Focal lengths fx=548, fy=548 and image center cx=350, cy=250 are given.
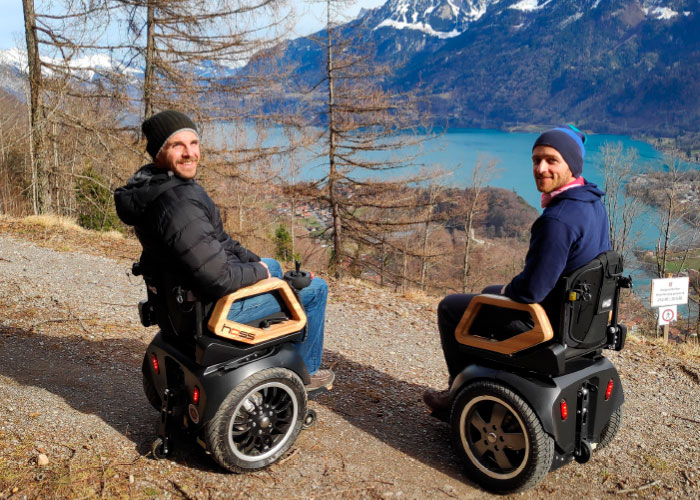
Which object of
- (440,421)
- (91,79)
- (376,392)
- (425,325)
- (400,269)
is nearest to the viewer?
(440,421)

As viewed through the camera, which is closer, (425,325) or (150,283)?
(150,283)

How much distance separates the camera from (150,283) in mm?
3166

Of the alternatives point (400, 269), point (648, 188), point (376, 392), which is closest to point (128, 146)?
point (376, 392)

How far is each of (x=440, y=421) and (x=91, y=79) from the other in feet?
40.5

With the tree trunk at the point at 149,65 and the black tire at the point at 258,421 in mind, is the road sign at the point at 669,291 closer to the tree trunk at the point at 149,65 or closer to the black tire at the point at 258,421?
the black tire at the point at 258,421

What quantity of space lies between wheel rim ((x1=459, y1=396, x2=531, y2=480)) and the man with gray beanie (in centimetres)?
145

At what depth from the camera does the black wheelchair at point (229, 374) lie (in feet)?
9.68

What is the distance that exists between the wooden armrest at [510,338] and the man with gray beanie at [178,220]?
1225mm

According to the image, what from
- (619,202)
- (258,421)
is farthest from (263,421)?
(619,202)

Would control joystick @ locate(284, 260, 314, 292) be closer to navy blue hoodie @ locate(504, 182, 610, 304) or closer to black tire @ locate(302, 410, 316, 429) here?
black tire @ locate(302, 410, 316, 429)

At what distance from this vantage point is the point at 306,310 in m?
3.58

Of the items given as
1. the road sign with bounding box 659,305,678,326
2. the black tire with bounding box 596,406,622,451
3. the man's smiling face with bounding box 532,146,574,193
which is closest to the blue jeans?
the man's smiling face with bounding box 532,146,574,193

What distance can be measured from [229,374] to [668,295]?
20.9ft

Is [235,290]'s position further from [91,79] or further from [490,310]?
[91,79]
